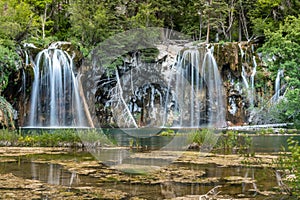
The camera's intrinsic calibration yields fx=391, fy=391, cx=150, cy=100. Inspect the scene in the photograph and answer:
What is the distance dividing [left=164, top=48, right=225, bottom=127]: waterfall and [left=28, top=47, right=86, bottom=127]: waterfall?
663cm

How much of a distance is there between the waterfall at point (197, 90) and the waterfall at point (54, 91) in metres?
6.63

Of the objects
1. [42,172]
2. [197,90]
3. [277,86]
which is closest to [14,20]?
[197,90]

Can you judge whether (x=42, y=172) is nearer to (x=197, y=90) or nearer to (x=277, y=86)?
(x=197, y=90)

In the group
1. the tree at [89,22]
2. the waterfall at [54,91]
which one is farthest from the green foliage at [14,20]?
the tree at [89,22]

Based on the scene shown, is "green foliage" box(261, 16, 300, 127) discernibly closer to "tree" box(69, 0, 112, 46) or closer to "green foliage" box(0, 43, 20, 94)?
"tree" box(69, 0, 112, 46)

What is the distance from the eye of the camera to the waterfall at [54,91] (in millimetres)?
23266

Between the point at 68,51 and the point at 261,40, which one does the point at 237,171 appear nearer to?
the point at 68,51

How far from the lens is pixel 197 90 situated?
26000mm

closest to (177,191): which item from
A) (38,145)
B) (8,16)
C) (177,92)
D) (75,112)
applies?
(38,145)

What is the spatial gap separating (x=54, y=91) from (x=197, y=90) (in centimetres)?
924

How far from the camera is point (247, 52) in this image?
1033 inches

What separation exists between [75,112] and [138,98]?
514 centimetres

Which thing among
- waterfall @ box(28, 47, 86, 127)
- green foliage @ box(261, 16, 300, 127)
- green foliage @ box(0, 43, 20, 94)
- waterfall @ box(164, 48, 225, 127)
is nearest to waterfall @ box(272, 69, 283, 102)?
green foliage @ box(261, 16, 300, 127)

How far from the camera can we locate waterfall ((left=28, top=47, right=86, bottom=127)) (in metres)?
23.3
